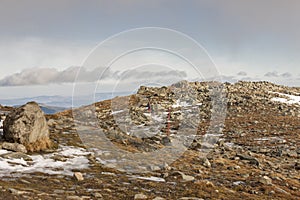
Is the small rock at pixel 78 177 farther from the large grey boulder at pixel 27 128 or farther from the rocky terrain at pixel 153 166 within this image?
the large grey boulder at pixel 27 128

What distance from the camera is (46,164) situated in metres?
14.4

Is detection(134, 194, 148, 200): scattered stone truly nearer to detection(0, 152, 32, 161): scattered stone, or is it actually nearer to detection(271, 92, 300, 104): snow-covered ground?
detection(0, 152, 32, 161): scattered stone

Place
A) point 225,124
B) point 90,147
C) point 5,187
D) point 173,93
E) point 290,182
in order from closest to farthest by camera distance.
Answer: point 5,187 → point 290,182 → point 90,147 → point 225,124 → point 173,93

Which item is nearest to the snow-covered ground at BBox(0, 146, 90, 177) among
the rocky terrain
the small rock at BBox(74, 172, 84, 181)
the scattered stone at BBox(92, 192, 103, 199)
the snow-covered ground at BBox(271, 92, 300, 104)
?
the rocky terrain

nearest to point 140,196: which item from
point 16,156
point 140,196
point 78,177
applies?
point 140,196

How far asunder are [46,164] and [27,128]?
2858mm

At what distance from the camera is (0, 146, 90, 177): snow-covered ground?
1320 cm

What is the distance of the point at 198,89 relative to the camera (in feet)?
218

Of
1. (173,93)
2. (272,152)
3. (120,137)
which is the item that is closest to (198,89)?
(173,93)

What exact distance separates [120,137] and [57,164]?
28.4ft

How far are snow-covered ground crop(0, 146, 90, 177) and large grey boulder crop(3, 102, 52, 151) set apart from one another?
108 cm

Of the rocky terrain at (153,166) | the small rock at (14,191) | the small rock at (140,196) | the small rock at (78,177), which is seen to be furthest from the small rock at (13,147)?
the small rock at (140,196)

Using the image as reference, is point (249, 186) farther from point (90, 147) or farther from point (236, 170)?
point (90, 147)

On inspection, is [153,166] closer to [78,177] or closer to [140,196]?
[78,177]
